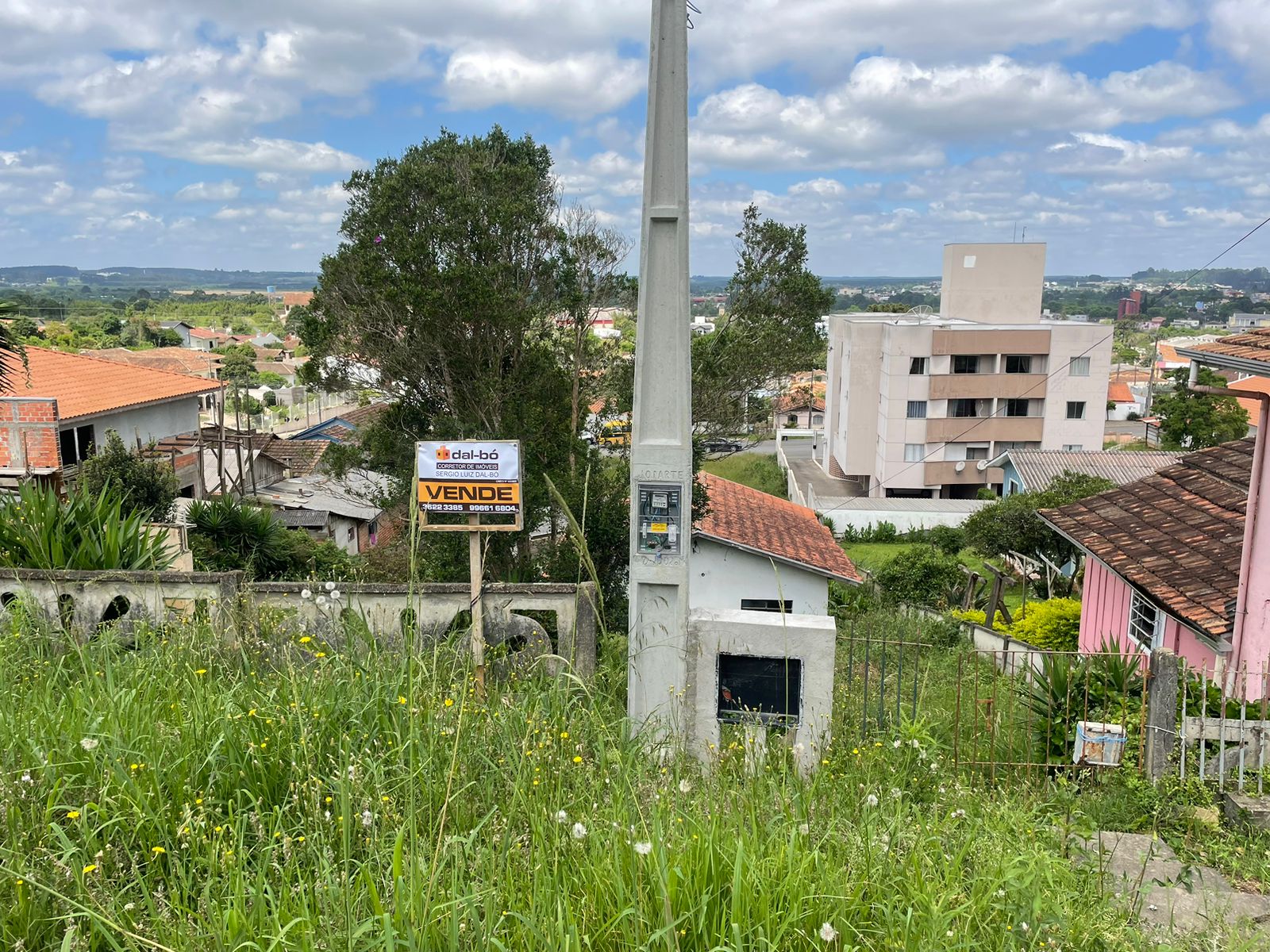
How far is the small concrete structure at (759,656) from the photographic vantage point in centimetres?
527

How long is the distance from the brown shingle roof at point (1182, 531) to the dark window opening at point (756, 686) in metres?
4.94

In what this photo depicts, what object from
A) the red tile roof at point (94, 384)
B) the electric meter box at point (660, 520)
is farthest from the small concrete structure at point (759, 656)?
the red tile roof at point (94, 384)

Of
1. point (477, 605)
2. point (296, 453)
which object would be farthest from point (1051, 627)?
point (296, 453)

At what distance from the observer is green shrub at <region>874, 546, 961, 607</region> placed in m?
22.8

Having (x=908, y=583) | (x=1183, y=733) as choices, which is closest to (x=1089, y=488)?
(x=908, y=583)

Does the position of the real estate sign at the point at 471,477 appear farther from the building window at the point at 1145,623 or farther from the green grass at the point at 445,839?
the building window at the point at 1145,623

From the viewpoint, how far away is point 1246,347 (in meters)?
8.14

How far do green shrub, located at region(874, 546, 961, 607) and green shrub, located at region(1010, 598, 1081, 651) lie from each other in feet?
19.4

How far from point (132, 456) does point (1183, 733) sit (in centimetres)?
1854

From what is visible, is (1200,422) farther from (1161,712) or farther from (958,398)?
(1161,712)

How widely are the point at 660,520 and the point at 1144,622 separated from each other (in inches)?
320

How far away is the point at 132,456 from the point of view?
1867cm

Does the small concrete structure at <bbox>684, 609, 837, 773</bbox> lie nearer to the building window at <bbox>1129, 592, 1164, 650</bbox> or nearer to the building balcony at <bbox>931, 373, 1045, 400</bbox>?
Answer: the building window at <bbox>1129, 592, 1164, 650</bbox>

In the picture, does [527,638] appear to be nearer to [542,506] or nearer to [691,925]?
[691,925]
